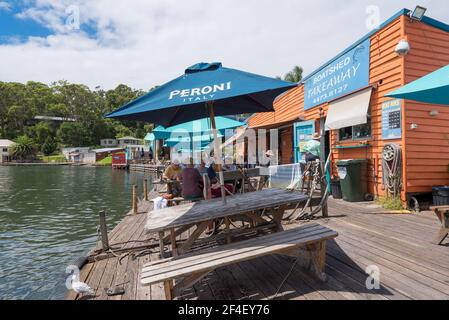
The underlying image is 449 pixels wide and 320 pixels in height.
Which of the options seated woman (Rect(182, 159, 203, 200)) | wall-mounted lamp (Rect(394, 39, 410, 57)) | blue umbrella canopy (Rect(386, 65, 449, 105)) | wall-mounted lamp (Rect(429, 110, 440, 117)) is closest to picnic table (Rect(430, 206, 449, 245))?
blue umbrella canopy (Rect(386, 65, 449, 105))

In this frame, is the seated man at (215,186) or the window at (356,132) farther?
the window at (356,132)

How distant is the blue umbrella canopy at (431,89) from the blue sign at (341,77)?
170 inches

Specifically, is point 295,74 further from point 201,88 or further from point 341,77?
point 201,88

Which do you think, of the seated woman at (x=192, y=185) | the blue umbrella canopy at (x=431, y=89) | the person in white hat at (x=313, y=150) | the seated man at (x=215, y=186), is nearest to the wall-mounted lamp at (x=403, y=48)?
the person in white hat at (x=313, y=150)

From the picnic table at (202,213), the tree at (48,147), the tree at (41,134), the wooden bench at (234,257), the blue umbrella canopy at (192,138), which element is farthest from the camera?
the tree at (41,134)

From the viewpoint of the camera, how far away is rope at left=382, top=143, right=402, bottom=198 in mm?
6184

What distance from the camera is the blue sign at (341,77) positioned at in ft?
24.0

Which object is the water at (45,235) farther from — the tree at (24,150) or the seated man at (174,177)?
the tree at (24,150)

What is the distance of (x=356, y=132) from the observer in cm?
780

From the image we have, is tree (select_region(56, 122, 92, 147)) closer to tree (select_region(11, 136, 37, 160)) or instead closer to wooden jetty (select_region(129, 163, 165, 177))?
tree (select_region(11, 136, 37, 160))

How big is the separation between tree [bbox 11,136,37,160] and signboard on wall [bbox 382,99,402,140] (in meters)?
61.1

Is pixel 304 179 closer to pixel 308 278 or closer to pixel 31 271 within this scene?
pixel 308 278

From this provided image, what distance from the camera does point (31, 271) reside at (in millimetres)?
5562
